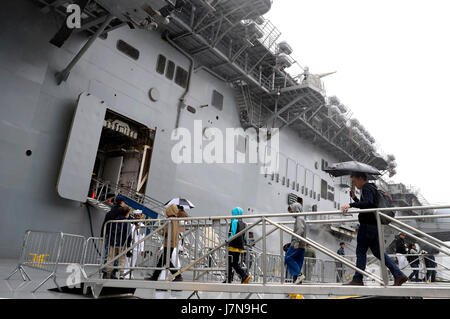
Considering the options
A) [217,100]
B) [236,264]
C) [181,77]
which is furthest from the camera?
[217,100]

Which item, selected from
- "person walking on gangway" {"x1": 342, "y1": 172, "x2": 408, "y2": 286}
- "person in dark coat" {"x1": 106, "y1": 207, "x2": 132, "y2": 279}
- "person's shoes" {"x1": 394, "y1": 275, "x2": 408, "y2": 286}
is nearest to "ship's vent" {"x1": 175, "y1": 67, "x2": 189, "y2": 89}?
"person in dark coat" {"x1": 106, "y1": 207, "x2": 132, "y2": 279}

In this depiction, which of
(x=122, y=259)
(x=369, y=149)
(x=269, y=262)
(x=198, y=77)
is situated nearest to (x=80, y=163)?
(x=122, y=259)

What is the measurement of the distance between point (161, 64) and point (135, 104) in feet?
8.78

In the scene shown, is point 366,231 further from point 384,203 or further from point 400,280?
point 400,280

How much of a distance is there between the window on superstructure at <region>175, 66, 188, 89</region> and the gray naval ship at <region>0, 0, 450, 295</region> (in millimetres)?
56

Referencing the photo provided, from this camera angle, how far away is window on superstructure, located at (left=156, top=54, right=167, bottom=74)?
15.3 m

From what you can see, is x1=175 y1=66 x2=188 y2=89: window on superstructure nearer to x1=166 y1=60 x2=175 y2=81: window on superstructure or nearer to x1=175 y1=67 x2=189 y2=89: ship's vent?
x1=175 y1=67 x2=189 y2=89: ship's vent

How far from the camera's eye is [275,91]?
66.9 ft

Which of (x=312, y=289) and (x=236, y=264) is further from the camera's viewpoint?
(x=236, y=264)

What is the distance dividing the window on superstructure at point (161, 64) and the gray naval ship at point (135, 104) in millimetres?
51

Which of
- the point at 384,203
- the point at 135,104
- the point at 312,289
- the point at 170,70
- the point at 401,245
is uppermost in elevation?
the point at 170,70
